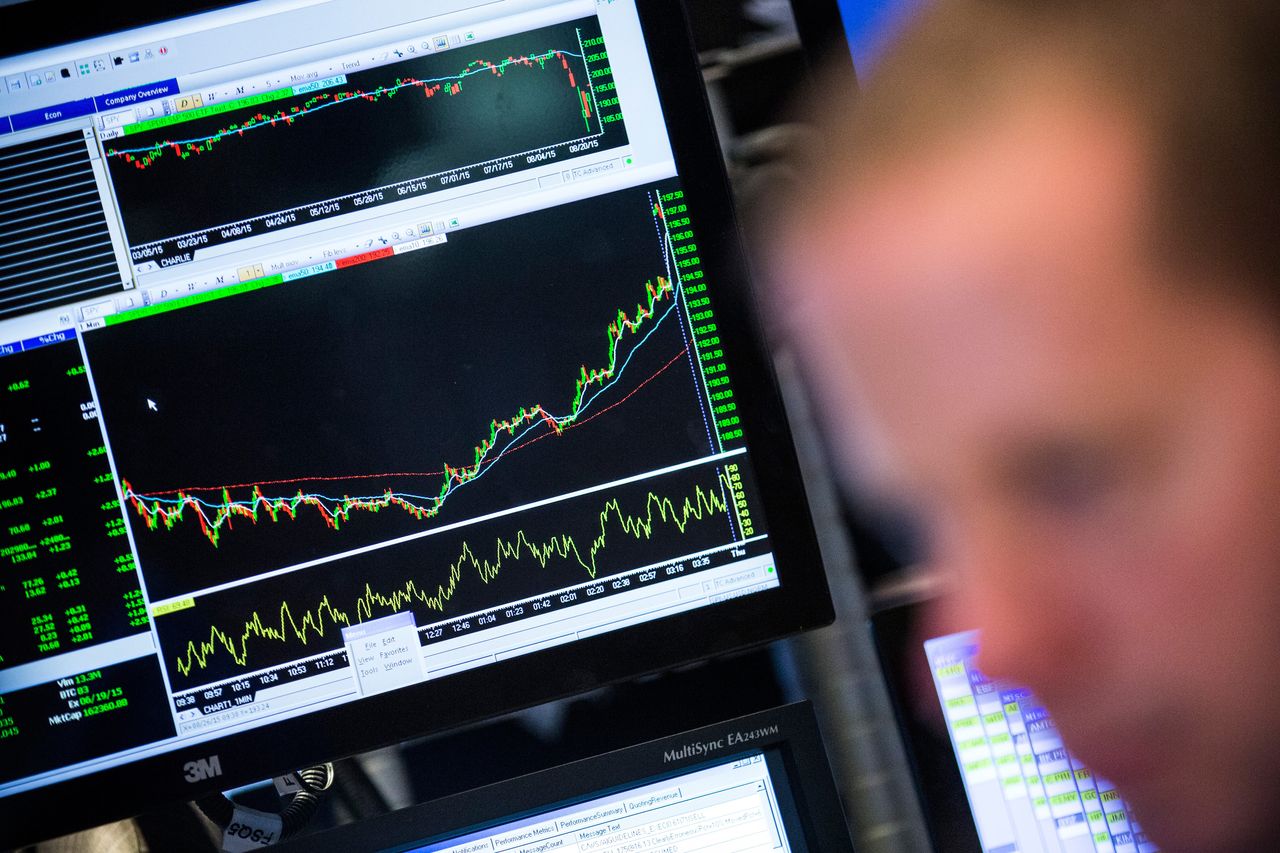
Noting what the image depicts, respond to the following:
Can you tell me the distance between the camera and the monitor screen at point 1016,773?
2.08ft

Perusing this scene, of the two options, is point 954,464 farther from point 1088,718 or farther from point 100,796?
point 100,796

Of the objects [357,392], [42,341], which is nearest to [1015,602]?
[357,392]

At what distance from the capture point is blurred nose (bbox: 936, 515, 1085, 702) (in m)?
0.60

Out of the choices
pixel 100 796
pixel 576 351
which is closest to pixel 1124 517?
pixel 576 351

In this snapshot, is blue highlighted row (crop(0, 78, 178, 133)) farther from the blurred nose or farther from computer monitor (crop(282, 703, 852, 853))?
the blurred nose

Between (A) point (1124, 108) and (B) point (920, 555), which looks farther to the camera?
(B) point (920, 555)

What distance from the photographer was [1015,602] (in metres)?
0.62

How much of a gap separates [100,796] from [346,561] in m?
0.21

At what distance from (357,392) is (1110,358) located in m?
0.48

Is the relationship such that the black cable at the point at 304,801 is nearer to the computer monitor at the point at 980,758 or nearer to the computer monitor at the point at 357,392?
the computer monitor at the point at 357,392

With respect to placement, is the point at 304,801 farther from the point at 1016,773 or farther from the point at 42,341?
the point at 1016,773

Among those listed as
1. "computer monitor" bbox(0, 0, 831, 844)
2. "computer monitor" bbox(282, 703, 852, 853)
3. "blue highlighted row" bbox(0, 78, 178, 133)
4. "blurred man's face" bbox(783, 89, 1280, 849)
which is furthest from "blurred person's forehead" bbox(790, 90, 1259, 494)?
"blue highlighted row" bbox(0, 78, 178, 133)

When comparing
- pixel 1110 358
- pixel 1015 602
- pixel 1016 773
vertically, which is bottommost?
pixel 1016 773

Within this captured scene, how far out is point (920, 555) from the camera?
0.69 m
